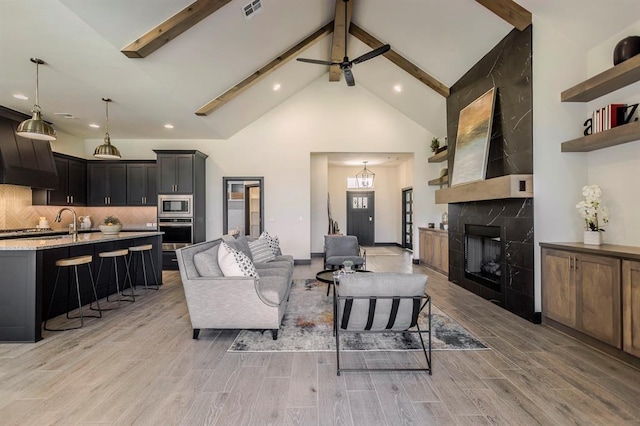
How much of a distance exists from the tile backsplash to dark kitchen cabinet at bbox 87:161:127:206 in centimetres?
22

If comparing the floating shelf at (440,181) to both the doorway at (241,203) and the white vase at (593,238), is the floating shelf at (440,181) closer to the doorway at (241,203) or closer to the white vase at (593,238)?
the white vase at (593,238)

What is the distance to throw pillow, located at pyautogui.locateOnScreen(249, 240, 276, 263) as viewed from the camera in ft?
16.0

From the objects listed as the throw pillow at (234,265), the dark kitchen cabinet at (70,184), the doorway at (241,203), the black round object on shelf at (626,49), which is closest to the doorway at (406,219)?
the doorway at (241,203)

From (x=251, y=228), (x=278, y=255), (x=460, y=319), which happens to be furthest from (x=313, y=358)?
(x=251, y=228)

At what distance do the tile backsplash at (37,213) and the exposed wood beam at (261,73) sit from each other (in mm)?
3236

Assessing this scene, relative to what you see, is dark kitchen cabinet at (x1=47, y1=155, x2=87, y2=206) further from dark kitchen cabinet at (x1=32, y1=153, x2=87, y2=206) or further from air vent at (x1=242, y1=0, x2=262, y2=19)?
air vent at (x1=242, y1=0, x2=262, y2=19)

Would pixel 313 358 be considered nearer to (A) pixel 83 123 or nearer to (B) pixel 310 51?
(B) pixel 310 51

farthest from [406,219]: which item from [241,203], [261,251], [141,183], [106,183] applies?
[106,183]

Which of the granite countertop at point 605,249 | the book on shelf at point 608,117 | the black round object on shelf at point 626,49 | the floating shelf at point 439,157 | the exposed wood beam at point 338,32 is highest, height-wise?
the exposed wood beam at point 338,32

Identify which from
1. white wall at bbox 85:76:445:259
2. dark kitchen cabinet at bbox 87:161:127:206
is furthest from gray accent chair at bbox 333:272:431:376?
dark kitchen cabinet at bbox 87:161:127:206

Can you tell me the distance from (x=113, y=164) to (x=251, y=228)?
3480mm

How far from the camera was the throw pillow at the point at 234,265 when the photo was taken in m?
3.14

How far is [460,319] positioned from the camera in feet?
12.3

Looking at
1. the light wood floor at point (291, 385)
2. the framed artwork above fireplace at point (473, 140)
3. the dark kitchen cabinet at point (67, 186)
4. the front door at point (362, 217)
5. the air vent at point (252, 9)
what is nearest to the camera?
the light wood floor at point (291, 385)
